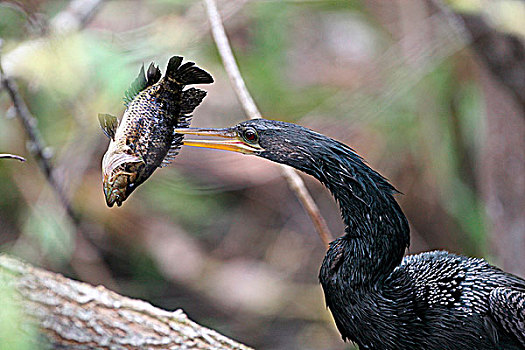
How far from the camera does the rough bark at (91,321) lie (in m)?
2.06

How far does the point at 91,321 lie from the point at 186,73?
3.14ft

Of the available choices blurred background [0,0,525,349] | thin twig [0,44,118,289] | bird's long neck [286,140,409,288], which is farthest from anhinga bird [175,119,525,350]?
blurred background [0,0,525,349]

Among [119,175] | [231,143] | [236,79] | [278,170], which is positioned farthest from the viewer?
[278,170]

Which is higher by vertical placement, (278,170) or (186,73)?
(278,170)

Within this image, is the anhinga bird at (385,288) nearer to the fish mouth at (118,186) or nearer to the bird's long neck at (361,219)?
the bird's long neck at (361,219)

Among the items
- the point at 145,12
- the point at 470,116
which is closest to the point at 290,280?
the point at 470,116

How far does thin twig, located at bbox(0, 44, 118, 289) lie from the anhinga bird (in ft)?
3.51

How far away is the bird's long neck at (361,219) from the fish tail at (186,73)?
1.22 feet

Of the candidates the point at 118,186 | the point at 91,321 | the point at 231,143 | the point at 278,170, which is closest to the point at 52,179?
the point at 91,321

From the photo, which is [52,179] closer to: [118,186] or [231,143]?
[231,143]

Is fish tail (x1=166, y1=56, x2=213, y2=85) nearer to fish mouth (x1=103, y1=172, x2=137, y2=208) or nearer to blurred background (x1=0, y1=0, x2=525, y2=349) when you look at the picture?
fish mouth (x1=103, y1=172, x2=137, y2=208)

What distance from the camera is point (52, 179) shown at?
Answer: 290cm

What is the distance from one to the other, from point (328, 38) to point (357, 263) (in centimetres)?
357

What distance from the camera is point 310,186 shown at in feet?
15.6
